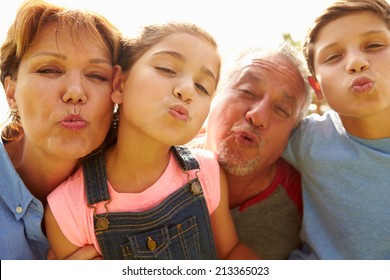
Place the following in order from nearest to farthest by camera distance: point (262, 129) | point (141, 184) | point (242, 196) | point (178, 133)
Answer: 1. point (178, 133)
2. point (141, 184)
3. point (262, 129)
4. point (242, 196)

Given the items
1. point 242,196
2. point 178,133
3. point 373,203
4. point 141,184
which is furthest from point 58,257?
point 373,203

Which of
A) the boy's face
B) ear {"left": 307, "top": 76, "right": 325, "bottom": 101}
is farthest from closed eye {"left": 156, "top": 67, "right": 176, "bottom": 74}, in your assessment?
ear {"left": 307, "top": 76, "right": 325, "bottom": 101}

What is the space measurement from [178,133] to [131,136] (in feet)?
0.59

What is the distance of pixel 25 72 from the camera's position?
1139 millimetres

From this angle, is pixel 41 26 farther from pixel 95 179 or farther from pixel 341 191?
pixel 341 191

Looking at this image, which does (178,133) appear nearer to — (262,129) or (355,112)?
(262,129)

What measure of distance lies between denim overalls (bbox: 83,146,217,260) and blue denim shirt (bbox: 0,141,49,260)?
18 centimetres

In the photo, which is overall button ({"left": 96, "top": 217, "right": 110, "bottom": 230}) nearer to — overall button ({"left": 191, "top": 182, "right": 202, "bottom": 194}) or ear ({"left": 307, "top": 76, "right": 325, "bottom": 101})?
overall button ({"left": 191, "top": 182, "right": 202, "bottom": 194})

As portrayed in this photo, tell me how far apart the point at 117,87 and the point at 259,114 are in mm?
542

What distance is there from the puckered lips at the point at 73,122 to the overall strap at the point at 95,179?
0.58ft

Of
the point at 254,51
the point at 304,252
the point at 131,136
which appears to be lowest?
the point at 304,252

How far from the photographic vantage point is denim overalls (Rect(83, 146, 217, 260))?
3.87 ft

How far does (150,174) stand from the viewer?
1279 millimetres

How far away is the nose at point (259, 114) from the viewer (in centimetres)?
146
